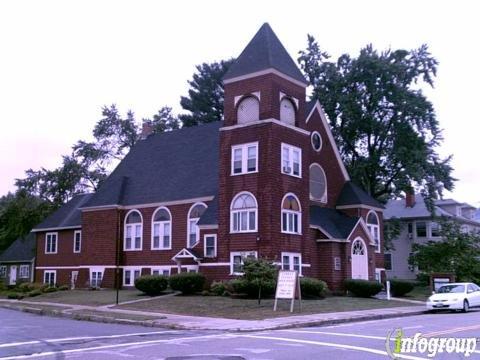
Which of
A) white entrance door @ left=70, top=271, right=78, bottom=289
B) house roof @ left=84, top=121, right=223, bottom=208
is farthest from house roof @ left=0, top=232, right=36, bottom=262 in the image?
house roof @ left=84, top=121, right=223, bottom=208

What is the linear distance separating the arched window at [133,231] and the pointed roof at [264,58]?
1371 centimetres

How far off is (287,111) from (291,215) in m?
6.59

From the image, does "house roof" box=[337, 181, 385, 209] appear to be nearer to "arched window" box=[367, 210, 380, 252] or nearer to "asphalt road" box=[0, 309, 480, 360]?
"arched window" box=[367, 210, 380, 252]

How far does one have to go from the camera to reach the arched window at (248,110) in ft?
123

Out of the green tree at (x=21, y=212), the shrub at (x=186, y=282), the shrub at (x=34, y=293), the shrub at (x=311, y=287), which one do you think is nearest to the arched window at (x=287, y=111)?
the shrub at (x=311, y=287)

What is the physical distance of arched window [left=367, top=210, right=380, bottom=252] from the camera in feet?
149

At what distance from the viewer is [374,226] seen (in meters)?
46.0

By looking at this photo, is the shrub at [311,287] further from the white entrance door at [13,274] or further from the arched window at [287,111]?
the white entrance door at [13,274]

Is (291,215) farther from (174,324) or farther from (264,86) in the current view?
(174,324)

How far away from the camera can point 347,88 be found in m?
53.1

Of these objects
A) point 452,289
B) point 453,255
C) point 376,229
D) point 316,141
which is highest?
point 316,141

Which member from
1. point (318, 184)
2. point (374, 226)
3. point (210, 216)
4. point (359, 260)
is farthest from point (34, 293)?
point (374, 226)

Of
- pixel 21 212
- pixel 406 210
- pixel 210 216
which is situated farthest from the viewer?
pixel 406 210

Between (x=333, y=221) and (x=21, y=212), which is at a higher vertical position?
(x=21, y=212)
